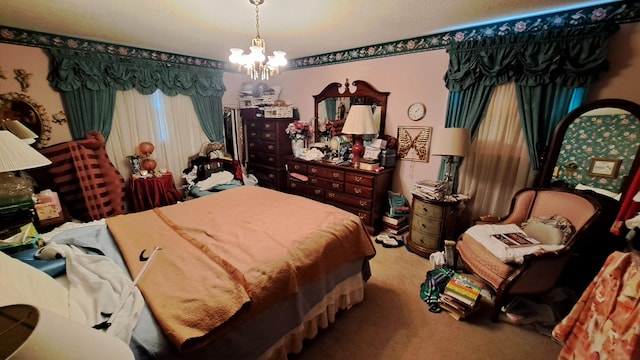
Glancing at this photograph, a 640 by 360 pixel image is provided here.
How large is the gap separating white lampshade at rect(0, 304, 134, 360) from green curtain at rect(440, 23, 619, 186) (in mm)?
3076

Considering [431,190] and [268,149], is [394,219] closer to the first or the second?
[431,190]

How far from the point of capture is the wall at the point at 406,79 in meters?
1.93

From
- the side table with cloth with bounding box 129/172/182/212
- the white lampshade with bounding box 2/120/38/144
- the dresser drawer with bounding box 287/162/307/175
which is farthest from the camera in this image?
the dresser drawer with bounding box 287/162/307/175

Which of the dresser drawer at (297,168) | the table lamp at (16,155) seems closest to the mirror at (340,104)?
the dresser drawer at (297,168)

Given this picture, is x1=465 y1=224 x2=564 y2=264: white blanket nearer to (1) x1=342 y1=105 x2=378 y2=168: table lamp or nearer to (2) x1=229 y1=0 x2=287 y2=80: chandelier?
(1) x1=342 y1=105 x2=378 y2=168: table lamp

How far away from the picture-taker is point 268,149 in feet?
13.5

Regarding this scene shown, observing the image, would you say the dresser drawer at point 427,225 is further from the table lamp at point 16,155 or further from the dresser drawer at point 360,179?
the table lamp at point 16,155

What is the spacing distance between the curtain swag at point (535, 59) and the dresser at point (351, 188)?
52.5 inches

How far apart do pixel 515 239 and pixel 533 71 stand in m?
1.50

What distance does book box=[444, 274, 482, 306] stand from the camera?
1851 mm

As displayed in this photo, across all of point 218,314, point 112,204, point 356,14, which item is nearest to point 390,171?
point 356,14

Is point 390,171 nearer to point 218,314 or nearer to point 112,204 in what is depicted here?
point 218,314

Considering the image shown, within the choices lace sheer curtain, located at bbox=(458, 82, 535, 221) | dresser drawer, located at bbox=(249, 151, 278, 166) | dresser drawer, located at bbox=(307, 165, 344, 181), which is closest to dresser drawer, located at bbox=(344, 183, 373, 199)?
dresser drawer, located at bbox=(307, 165, 344, 181)

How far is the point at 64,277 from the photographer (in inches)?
47.8
